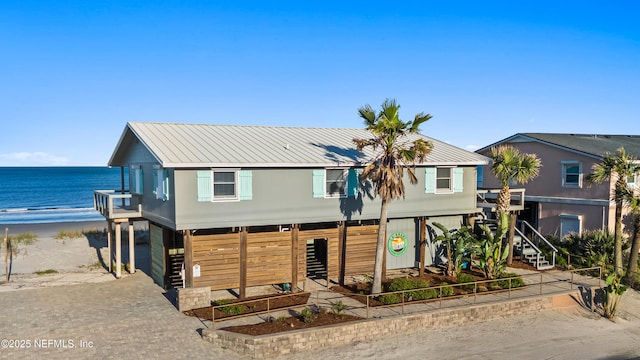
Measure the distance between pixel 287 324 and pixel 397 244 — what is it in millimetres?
9123

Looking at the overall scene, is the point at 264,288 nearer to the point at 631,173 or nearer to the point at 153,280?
the point at 153,280

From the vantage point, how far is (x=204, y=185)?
18.4 metres

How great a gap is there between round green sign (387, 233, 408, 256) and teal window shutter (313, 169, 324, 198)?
15.7 feet

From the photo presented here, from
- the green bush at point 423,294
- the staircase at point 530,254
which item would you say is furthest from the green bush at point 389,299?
the staircase at point 530,254

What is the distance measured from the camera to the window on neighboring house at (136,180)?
23.2m

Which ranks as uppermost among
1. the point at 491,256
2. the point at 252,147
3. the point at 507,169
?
the point at 252,147

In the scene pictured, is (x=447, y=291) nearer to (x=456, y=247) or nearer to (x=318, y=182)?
(x=456, y=247)

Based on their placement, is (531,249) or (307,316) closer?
(307,316)

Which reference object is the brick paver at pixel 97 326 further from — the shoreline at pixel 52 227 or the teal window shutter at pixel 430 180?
the shoreline at pixel 52 227

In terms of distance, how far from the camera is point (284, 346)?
1486cm

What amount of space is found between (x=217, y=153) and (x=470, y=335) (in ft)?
39.1

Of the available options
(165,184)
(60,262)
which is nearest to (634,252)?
(165,184)

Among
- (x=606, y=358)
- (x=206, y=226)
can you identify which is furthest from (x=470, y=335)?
(x=206, y=226)

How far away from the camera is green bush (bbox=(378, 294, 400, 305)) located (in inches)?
722
